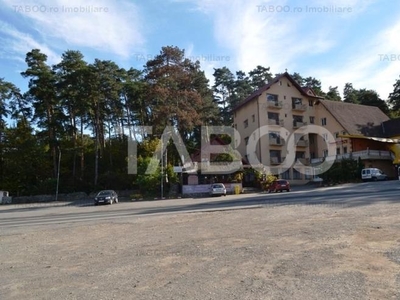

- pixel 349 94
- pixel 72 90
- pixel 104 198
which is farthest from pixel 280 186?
pixel 349 94

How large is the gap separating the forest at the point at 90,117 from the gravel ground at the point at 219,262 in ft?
95.1

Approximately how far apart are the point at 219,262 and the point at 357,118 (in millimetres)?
51121

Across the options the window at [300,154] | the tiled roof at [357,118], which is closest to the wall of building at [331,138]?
the tiled roof at [357,118]

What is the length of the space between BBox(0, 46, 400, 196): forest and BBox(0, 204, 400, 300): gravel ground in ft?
95.1

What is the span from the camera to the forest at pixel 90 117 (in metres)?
43.2

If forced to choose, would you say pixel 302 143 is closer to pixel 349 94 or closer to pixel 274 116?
pixel 274 116

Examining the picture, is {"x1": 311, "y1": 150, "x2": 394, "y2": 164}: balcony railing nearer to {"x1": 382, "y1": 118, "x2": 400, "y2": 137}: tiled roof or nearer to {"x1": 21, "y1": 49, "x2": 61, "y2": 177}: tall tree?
{"x1": 382, "y1": 118, "x2": 400, "y2": 137}: tiled roof

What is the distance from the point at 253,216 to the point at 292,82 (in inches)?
1655

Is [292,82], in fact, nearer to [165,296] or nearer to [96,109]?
[96,109]

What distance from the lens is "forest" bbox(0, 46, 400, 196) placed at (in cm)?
4319

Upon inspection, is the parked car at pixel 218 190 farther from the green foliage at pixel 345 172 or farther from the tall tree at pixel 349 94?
the tall tree at pixel 349 94

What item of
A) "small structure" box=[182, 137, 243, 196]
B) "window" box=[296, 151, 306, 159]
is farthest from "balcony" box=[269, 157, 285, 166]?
"small structure" box=[182, 137, 243, 196]

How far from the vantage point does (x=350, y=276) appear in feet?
20.1

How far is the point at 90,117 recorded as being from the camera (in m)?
53.1
